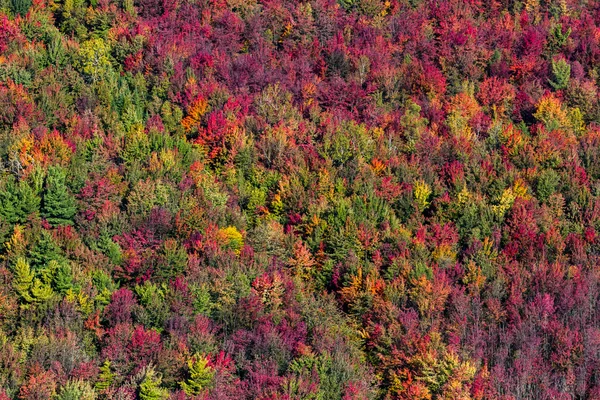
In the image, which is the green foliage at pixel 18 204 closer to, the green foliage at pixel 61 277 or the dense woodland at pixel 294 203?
the dense woodland at pixel 294 203

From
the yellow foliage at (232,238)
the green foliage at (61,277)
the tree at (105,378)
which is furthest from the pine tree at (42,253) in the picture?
the yellow foliage at (232,238)

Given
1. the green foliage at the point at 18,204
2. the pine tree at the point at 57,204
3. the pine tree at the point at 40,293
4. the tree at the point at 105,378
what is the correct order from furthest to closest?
the pine tree at the point at 57,204 < the green foliage at the point at 18,204 < the pine tree at the point at 40,293 < the tree at the point at 105,378

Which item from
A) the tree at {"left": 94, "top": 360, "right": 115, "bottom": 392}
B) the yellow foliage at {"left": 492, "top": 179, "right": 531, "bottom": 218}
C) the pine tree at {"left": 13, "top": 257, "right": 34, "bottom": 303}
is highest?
the yellow foliage at {"left": 492, "top": 179, "right": 531, "bottom": 218}

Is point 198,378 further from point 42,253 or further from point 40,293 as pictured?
point 42,253

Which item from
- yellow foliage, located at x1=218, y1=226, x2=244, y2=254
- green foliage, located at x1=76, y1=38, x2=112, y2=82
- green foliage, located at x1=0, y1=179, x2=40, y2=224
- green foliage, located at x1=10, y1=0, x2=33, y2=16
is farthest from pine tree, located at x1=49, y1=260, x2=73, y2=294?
green foliage, located at x1=10, y1=0, x2=33, y2=16

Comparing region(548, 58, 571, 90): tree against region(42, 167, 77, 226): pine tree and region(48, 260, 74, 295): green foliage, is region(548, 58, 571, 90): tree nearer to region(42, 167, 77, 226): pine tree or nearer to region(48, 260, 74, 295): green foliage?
region(42, 167, 77, 226): pine tree
